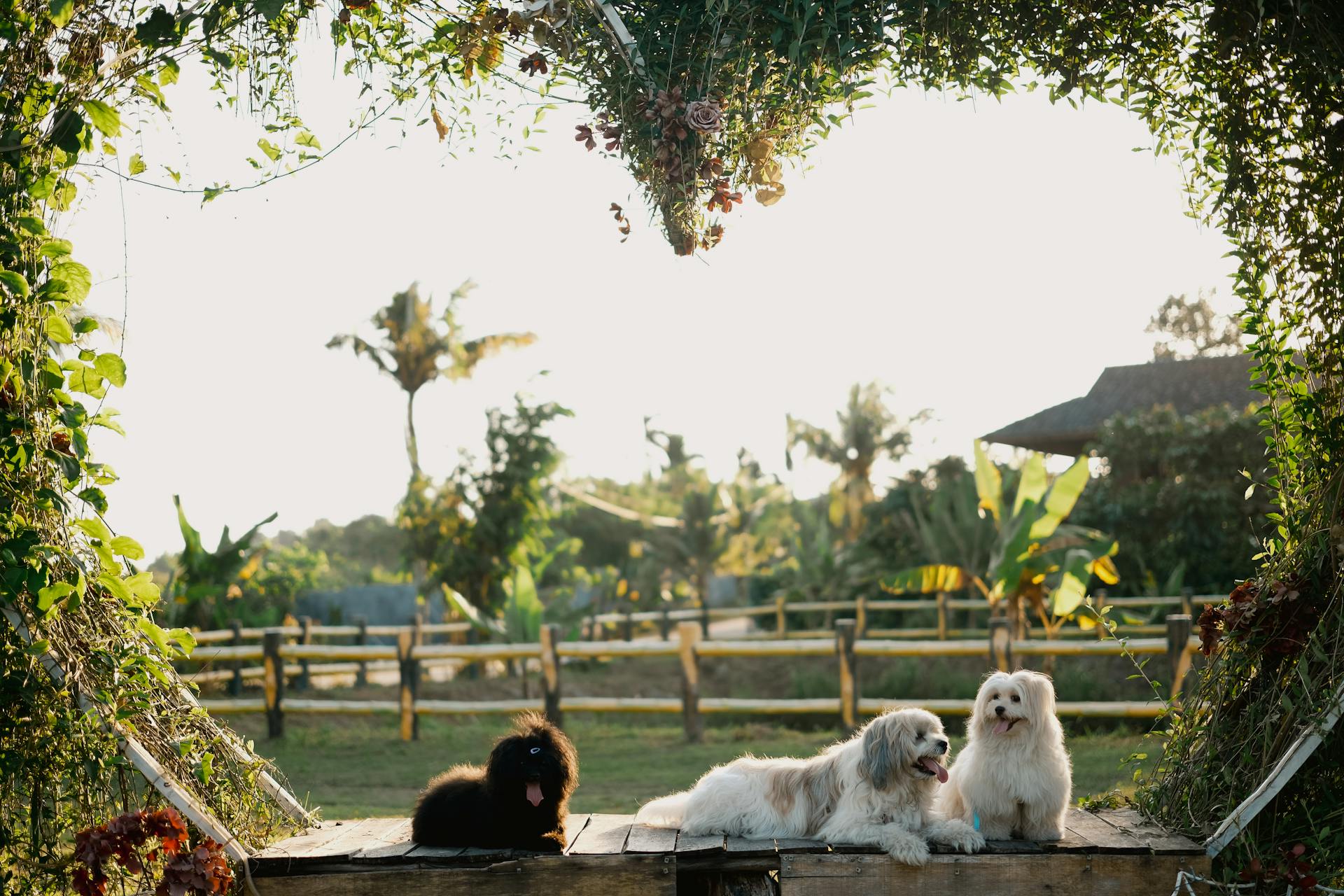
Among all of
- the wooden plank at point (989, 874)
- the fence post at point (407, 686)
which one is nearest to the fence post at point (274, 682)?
the fence post at point (407, 686)

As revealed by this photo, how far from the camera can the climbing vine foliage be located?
174 inches

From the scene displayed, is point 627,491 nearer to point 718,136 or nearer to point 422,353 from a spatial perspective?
point 422,353

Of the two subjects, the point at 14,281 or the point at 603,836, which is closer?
the point at 14,281

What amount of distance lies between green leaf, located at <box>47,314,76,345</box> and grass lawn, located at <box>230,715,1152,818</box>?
4.67m

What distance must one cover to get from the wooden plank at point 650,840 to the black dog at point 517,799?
304 millimetres

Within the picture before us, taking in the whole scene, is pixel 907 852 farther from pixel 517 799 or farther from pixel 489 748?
pixel 489 748

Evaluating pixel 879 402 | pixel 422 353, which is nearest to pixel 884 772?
pixel 422 353

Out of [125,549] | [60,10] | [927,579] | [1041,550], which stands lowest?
[927,579]

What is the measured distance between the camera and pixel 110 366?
4465 millimetres

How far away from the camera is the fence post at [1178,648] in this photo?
11.0 meters

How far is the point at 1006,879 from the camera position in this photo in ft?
15.0

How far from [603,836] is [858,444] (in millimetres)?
30283

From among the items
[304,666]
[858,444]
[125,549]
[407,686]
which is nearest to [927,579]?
[407,686]

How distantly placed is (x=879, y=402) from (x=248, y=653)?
1039 inches
